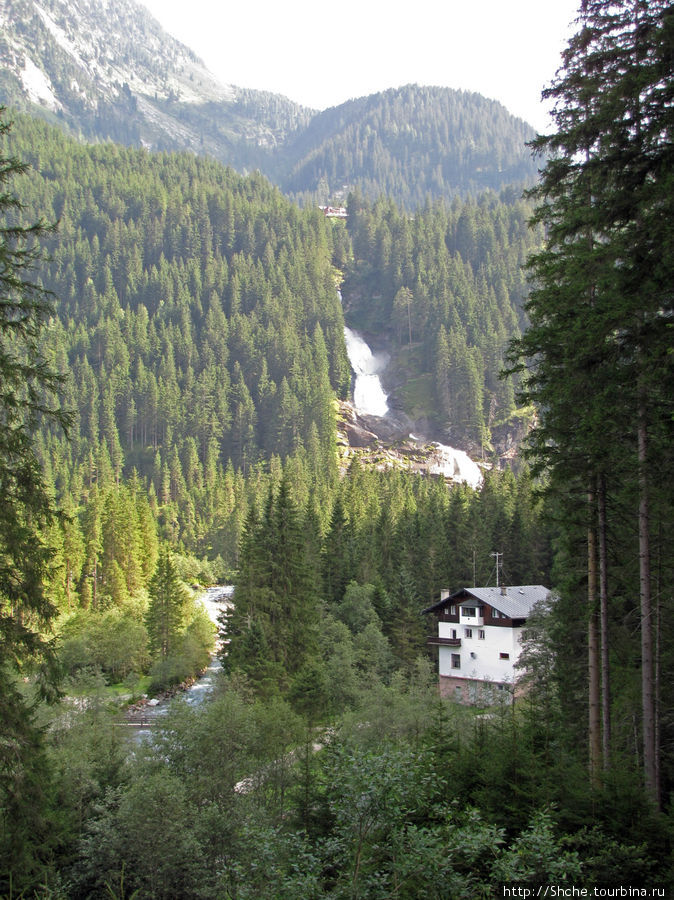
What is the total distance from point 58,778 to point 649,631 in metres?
16.3

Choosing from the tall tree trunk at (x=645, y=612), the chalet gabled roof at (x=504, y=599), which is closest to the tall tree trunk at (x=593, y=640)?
the tall tree trunk at (x=645, y=612)

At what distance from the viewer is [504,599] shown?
184 ft

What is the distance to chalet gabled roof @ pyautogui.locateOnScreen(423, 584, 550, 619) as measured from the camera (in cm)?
5484

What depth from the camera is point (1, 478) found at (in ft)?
46.5

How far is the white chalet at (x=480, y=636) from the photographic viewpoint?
179 feet

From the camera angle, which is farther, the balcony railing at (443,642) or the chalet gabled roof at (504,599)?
the balcony railing at (443,642)

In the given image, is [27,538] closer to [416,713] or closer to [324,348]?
[416,713]

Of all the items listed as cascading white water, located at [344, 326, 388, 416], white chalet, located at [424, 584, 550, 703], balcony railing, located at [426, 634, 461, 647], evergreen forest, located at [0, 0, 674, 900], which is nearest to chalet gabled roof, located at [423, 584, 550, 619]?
white chalet, located at [424, 584, 550, 703]

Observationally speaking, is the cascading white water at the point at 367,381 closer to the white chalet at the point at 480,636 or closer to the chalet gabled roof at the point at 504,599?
the chalet gabled roof at the point at 504,599

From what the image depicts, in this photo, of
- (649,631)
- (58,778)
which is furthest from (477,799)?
(58,778)

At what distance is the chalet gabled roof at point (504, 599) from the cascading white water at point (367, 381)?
10995cm

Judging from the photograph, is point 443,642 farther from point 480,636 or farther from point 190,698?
point 190,698

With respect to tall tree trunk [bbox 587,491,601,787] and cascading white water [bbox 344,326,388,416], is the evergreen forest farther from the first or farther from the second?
cascading white water [bbox 344,326,388,416]

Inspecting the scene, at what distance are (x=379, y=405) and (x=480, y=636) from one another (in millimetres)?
123933
